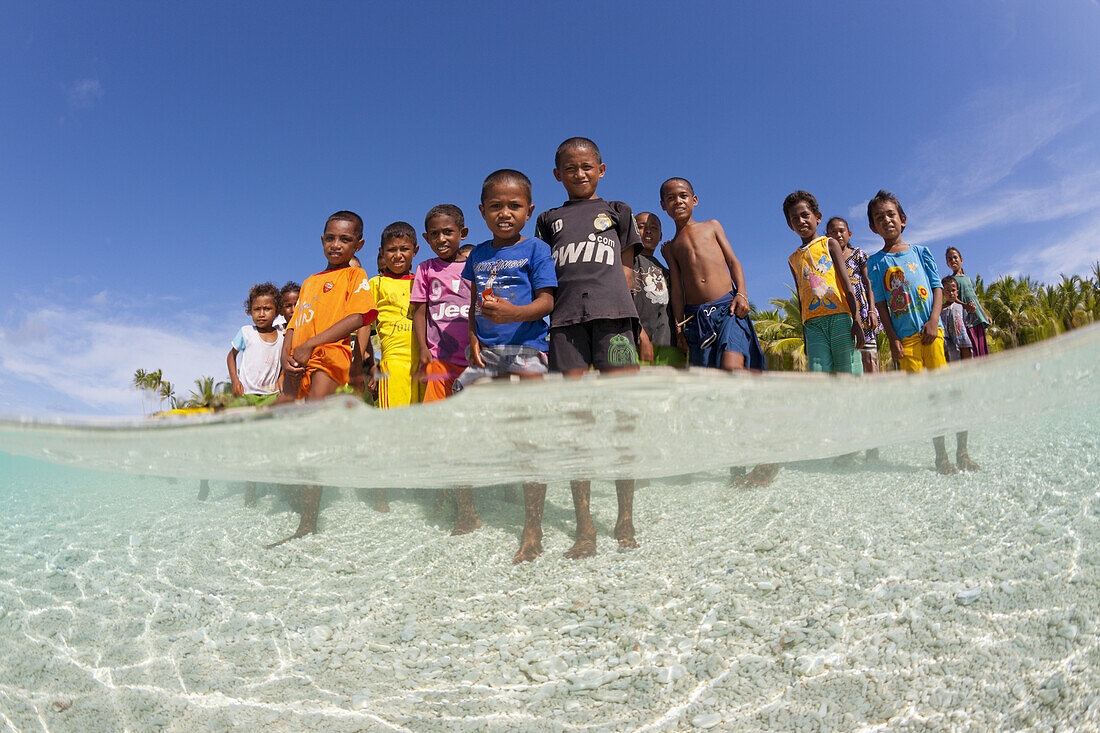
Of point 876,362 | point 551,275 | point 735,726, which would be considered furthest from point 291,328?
point 876,362

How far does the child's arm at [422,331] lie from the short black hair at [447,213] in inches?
32.2

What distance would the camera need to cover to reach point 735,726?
1967 mm

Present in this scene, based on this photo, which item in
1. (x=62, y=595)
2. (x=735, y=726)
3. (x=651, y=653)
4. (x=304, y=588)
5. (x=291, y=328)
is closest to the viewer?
(x=735, y=726)

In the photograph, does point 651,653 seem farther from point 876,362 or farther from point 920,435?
point 876,362

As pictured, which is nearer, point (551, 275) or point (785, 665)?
point (785, 665)

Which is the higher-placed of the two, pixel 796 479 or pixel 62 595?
pixel 796 479

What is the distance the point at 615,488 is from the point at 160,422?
254 centimetres

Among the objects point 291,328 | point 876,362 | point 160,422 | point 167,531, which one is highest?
point 291,328

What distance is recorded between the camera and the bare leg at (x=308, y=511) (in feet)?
10.8

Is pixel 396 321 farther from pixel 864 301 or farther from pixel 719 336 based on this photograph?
pixel 864 301

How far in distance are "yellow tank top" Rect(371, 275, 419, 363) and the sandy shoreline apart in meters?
1.18

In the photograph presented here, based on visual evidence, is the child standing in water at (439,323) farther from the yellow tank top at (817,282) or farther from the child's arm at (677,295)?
the yellow tank top at (817,282)

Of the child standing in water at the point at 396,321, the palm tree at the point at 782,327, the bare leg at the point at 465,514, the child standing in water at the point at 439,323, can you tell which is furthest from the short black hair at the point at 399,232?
the palm tree at the point at 782,327

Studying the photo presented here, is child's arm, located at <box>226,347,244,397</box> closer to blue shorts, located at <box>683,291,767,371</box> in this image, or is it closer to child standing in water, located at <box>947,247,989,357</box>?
blue shorts, located at <box>683,291,767,371</box>
